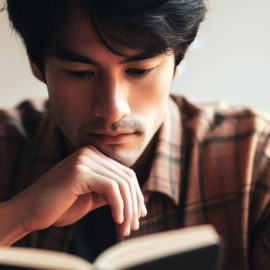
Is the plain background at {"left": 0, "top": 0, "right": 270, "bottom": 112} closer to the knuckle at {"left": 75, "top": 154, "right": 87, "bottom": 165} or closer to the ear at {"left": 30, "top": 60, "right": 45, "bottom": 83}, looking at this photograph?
the ear at {"left": 30, "top": 60, "right": 45, "bottom": 83}

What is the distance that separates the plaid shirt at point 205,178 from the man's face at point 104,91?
132 millimetres

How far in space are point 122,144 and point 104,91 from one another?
110 millimetres

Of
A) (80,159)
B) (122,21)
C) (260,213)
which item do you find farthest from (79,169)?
(260,213)

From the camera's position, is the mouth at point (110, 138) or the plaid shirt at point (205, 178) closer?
the mouth at point (110, 138)

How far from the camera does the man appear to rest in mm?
760

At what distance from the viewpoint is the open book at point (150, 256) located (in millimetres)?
461

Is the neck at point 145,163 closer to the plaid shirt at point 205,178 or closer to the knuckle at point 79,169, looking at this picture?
the plaid shirt at point 205,178

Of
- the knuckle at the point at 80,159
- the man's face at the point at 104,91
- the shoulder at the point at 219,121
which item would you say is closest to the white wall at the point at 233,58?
the shoulder at the point at 219,121

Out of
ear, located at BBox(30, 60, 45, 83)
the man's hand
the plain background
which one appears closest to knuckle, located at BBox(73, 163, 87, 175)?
the man's hand

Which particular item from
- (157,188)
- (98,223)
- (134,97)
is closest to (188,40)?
(134,97)

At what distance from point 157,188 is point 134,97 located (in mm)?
221

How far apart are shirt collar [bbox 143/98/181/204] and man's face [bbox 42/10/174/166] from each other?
0.35 ft

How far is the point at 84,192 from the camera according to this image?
2.56 ft

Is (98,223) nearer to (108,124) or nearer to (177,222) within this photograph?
(177,222)
